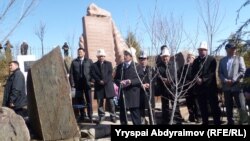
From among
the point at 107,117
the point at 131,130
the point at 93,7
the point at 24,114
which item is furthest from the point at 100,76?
the point at 93,7

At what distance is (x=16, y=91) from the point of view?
782 centimetres

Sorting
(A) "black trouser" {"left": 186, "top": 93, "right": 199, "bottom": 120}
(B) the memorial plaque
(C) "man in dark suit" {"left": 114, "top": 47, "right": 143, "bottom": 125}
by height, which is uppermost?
(B) the memorial plaque

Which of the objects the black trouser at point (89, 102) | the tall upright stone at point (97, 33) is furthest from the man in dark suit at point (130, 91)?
the tall upright stone at point (97, 33)

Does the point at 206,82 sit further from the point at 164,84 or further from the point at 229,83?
the point at 164,84

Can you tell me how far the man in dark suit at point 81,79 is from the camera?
28.9 ft

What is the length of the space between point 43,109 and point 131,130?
317 centimetres

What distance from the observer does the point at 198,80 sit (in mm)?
7375

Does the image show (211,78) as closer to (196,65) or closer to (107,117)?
(196,65)

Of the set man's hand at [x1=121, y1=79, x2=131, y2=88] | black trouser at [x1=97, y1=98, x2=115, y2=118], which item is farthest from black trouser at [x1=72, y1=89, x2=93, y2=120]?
man's hand at [x1=121, y1=79, x2=131, y2=88]

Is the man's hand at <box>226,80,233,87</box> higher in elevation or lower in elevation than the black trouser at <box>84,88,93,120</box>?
higher

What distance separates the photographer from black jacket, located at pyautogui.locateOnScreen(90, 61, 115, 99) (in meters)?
8.48

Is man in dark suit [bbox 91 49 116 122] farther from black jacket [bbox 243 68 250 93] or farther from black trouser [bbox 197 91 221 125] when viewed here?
black jacket [bbox 243 68 250 93]

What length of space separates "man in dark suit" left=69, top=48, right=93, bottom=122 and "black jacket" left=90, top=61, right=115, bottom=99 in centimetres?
34

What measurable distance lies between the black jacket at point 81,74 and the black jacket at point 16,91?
137cm
